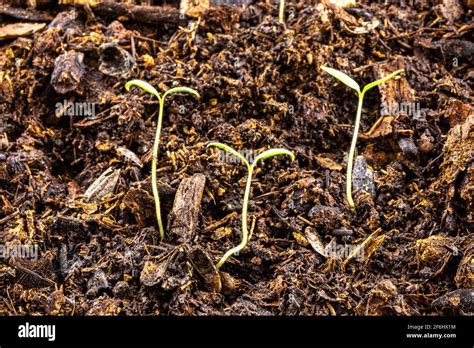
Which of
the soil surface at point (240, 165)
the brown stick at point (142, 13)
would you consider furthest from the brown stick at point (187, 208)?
the brown stick at point (142, 13)

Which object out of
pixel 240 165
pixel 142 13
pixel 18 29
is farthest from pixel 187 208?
pixel 18 29

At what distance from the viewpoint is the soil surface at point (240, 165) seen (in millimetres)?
2312

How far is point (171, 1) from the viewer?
3658mm

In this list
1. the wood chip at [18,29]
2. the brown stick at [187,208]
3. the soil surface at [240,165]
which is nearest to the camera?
the soil surface at [240,165]

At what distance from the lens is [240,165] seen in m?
2.79

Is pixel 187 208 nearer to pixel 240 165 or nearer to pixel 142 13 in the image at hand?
pixel 240 165

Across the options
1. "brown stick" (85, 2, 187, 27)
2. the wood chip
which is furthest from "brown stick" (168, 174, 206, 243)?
the wood chip

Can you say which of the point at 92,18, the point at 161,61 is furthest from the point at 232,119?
the point at 92,18

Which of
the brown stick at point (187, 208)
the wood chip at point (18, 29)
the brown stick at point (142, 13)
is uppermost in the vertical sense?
the brown stick at point (142, 13)

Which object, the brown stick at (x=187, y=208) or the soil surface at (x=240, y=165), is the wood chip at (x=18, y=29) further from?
the brown stick at (x=187, y=208)

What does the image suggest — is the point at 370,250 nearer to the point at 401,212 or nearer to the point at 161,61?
the point at 401,212

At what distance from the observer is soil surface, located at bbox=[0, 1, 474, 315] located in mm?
2312

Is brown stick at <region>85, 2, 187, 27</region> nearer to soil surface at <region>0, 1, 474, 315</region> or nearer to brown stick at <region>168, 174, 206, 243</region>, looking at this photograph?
soil surface at <region>0, 1, 474, 315</region>
